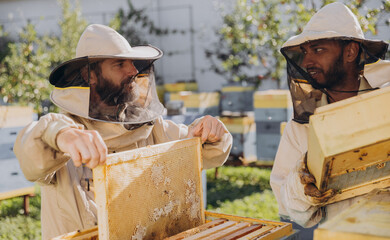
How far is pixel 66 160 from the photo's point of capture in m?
1.49

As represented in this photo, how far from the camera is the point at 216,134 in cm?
173

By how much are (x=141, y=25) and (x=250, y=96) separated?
6.18 metres

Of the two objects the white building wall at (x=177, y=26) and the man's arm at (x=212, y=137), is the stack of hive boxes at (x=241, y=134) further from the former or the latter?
the white building wall at (x=177, y=26)

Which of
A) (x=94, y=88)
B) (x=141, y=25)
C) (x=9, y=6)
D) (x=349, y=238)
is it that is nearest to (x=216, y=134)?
(x=94, y=88)

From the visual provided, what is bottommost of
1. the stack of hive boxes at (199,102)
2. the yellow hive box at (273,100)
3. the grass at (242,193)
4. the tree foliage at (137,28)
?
the grass at (242,193)

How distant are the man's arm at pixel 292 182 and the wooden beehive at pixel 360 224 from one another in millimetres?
442

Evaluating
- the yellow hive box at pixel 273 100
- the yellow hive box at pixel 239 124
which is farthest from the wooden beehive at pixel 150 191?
the yellow hive box at pixel 239 124

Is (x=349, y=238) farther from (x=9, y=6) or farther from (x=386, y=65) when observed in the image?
(x=9, y=6)

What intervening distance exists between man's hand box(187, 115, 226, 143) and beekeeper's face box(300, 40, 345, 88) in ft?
1.63

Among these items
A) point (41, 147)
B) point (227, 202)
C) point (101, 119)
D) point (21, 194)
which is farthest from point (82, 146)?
point (227, 202)

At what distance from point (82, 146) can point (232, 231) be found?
0.55 metres

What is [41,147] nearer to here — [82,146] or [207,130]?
[82,146]

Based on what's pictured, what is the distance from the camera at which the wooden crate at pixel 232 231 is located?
1.34 meters

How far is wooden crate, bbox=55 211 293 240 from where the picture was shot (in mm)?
1339
